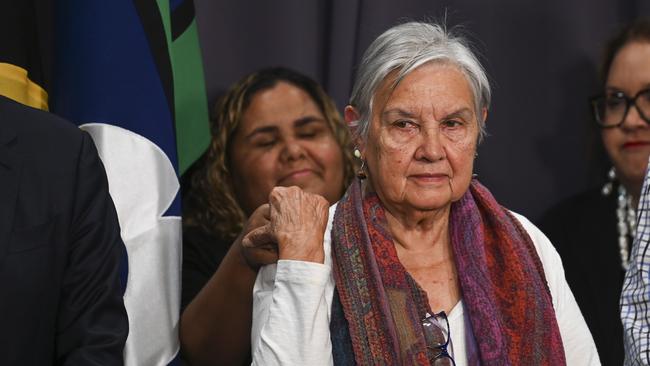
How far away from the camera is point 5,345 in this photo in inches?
74.4

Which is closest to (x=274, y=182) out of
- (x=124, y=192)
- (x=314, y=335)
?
(x=124, y=192)

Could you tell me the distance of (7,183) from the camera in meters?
1.95

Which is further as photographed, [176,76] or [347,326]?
[176,76]

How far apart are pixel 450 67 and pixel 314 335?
1.95ft

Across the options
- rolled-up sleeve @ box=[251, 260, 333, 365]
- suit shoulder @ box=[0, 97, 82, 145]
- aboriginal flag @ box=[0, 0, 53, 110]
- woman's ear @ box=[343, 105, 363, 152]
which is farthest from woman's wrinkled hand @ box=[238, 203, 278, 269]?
aboriginal flag @ box=[0, 0, 53, 110]

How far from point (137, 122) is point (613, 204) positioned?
140cm

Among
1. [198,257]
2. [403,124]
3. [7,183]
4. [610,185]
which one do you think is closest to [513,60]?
[610,185]

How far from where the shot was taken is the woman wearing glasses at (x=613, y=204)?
2893mm

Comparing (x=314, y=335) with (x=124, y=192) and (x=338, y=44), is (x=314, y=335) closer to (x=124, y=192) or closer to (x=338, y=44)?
(x=124, y=192)

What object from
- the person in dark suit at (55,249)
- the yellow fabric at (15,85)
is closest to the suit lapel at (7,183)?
the person in dark suit at (55,249)

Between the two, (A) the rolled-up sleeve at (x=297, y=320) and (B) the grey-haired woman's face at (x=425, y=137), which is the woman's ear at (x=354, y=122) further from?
(A) the rolled-up sleeve at (x=297, y=320)

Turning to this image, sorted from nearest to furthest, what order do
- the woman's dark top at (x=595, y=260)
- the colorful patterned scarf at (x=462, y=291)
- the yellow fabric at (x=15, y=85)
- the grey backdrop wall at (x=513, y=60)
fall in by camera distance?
the colorful patterned scarf at (x=462, y=291) < the yellow fabric at (x=15, y=85) < the woman's dark top at (x=595, y=260) < the grey backdrop wall at (x=513, y=60)

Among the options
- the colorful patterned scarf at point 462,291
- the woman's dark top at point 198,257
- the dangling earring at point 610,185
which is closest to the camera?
the colorful patterned scarf at point 462,291

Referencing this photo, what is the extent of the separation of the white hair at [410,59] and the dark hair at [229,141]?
0.86 metres
